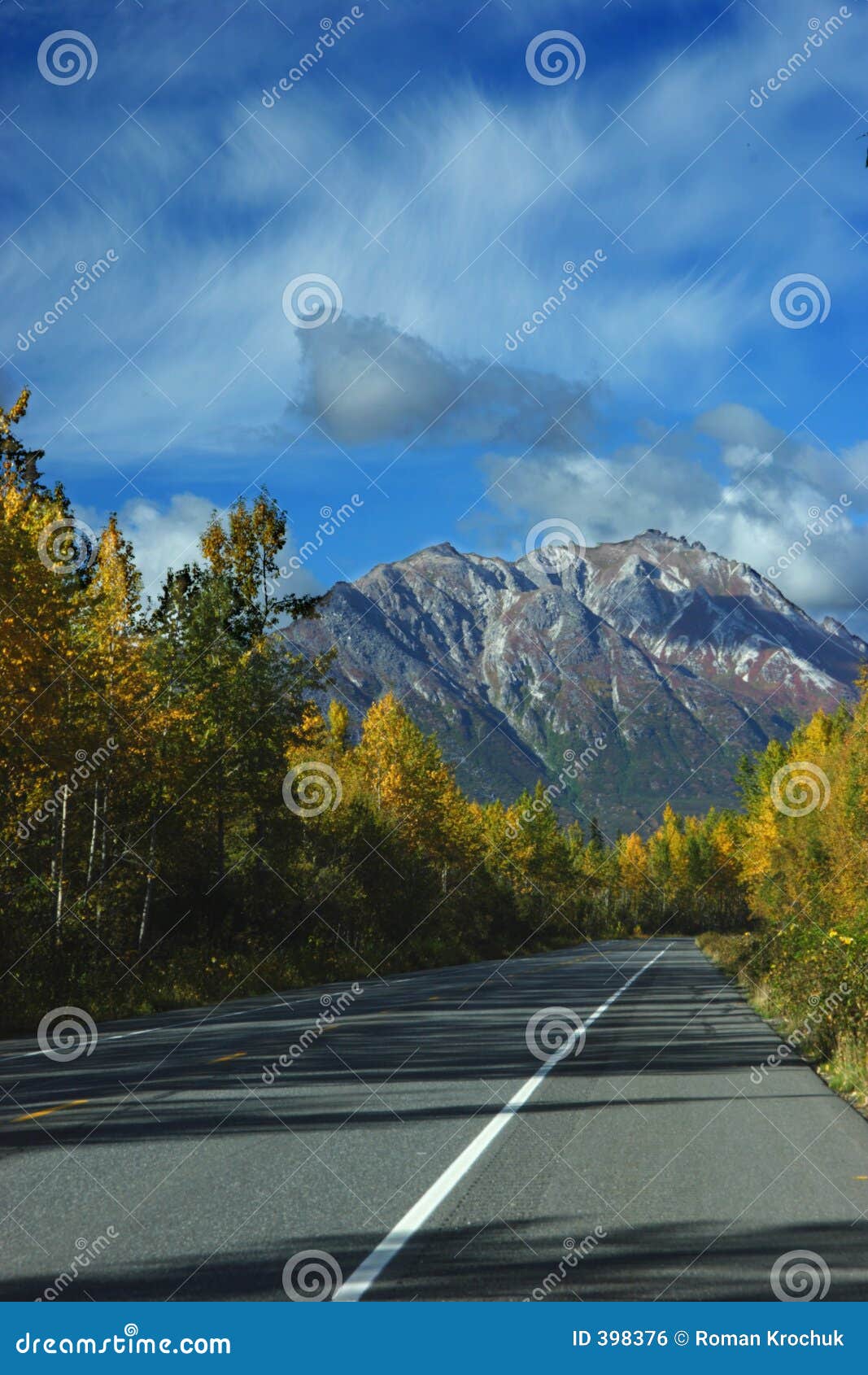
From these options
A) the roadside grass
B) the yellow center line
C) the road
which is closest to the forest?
the roadside grass

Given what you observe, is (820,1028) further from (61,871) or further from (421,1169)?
(61,871)

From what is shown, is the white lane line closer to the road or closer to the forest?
the road

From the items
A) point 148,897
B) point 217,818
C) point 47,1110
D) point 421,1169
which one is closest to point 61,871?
point 148,897

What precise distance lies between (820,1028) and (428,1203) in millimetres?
9644

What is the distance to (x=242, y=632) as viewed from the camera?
1555 inches

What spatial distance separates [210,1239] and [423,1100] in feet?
15.9

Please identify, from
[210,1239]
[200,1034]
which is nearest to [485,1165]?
[210,1239]

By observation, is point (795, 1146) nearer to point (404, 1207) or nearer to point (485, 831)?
point (404, 1207)

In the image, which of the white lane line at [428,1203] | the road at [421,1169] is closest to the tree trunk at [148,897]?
the road at [421,1169]

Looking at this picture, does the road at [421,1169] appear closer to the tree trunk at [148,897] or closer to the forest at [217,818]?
the forest at [217,818]

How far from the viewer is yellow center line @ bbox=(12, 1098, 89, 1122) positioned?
880 centimetres

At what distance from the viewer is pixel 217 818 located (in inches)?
1302

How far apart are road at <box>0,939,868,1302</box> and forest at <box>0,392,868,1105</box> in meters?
3.65

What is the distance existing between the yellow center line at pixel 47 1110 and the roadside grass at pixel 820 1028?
7094mm
